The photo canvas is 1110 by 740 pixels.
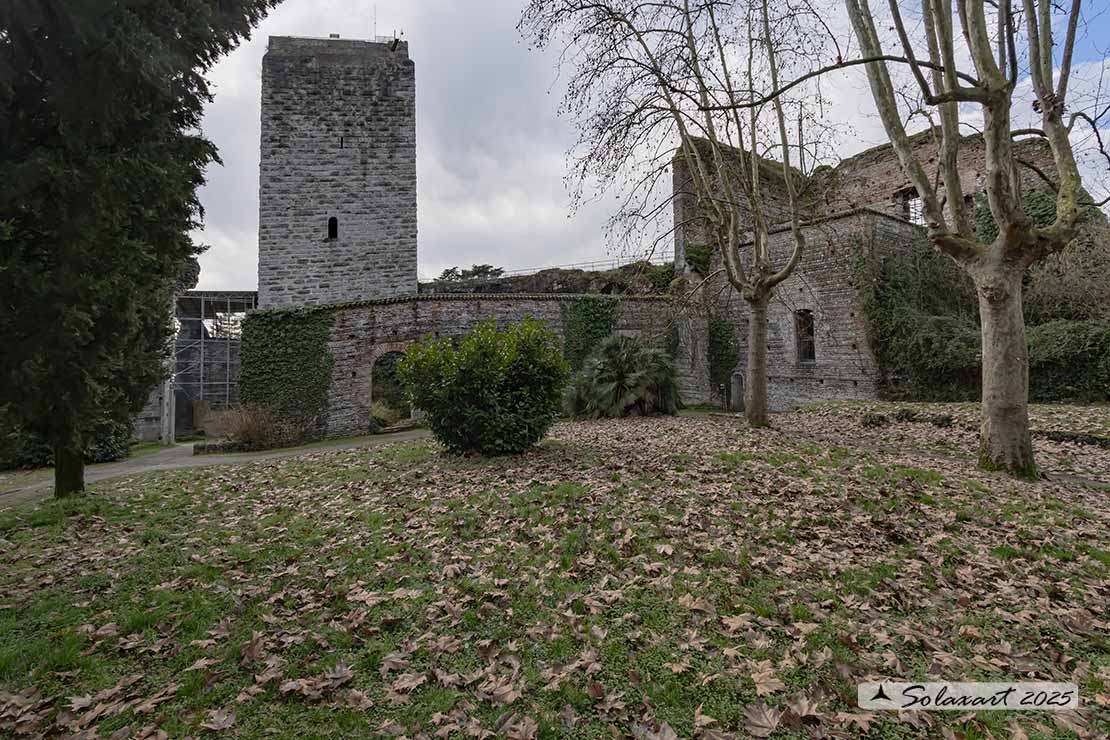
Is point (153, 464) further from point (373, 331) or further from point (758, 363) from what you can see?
point (758, 363)

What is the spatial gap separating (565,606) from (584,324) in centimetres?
1452

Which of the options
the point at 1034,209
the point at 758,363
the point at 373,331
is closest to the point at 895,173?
the point at 1034,209

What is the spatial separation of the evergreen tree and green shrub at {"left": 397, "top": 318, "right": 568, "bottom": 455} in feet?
12.3

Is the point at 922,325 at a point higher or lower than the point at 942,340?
higher

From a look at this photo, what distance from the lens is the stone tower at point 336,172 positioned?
18938 mm

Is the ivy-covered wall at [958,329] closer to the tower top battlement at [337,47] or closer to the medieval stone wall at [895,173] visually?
the medieval stone wall at [895,173]

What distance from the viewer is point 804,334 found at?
734 inches

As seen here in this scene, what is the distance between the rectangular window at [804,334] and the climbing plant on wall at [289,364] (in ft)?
50.3

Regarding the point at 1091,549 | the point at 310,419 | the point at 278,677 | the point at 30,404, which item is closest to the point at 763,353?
the point at 1091,549

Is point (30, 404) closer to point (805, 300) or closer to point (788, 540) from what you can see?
point (788, 540)

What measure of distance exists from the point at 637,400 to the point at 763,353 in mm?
3269

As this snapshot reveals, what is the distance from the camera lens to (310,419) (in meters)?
15.9

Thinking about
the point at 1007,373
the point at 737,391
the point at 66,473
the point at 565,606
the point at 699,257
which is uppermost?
A: the point at 699,257

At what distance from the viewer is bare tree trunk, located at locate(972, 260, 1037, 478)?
6.57 meters
